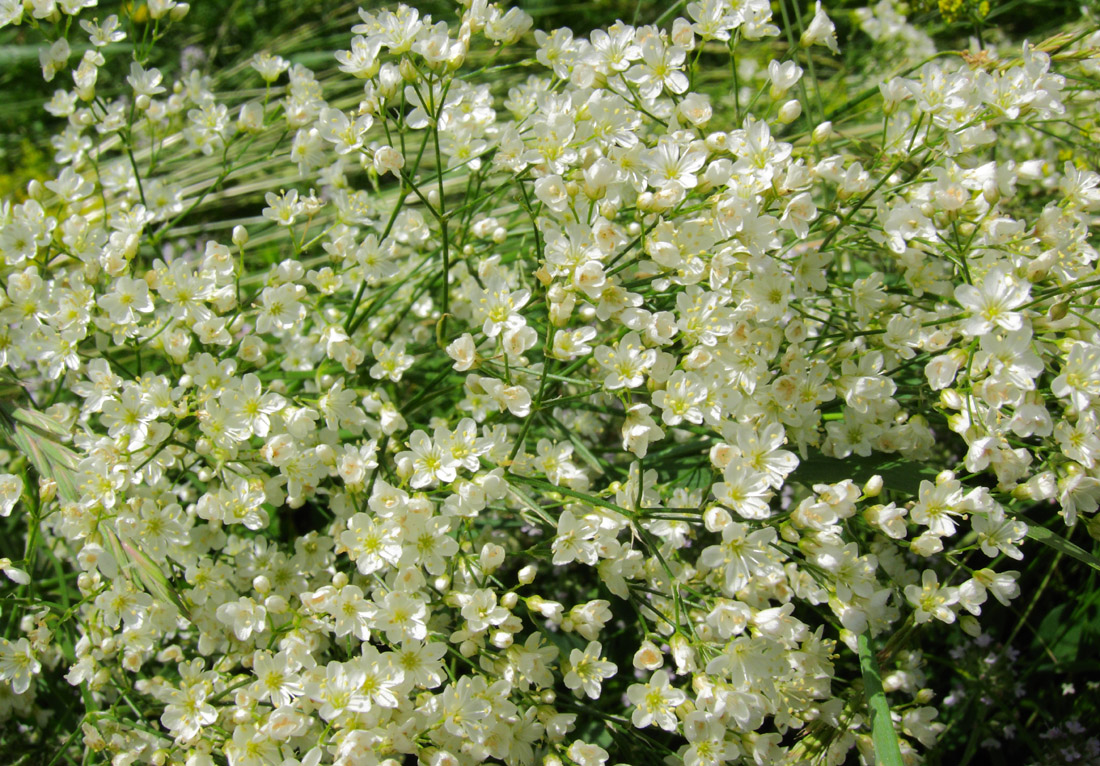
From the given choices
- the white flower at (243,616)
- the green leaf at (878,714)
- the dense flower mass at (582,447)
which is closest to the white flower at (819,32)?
the dense flower mass at (582,447)

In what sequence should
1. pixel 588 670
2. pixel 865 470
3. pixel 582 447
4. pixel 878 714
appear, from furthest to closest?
pixel 582 447 → pixel 865 470 → pixel 588 670 → pixel 878 714

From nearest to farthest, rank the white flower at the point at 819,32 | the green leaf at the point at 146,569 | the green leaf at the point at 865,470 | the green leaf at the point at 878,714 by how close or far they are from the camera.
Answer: the green leaf at the point at 878,714 → the green leaf at the point at 146,569 → the green leaf at the point at 865,470 → the white flower at the point at 819,32

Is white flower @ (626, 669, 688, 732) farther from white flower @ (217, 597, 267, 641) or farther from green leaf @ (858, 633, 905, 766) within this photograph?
white flower @ (217, 597, 267, 641)

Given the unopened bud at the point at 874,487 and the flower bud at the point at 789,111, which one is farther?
the flower bud at the point at 789,111

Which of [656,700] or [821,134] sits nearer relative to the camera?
[656,700]

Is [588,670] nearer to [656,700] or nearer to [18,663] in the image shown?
[656,700]

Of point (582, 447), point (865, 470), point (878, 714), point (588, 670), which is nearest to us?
point (878, 714)

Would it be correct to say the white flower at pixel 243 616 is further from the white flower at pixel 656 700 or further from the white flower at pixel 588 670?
the white flower at pixel 656 700

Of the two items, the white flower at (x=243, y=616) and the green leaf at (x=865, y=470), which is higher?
the white flower at (x=243, y=616)

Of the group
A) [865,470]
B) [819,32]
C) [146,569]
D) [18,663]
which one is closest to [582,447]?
[865,470]
